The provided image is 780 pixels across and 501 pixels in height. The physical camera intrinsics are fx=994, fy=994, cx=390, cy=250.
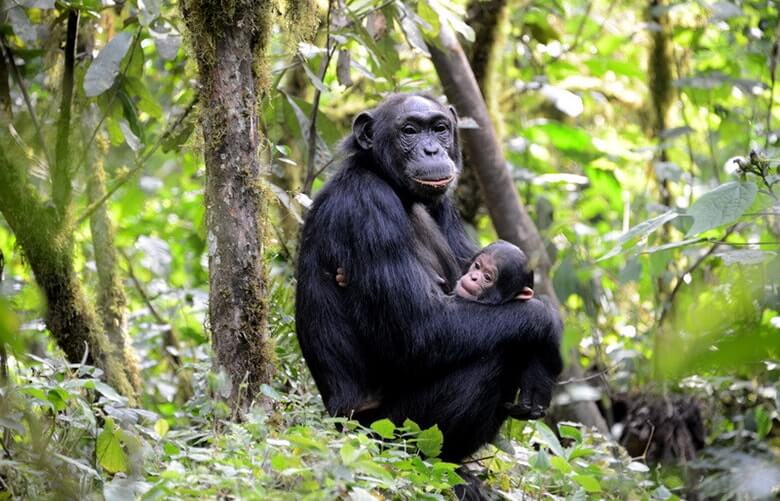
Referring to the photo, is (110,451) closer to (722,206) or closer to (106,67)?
(106,67)

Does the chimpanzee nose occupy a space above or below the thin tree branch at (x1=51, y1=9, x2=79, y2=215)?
below

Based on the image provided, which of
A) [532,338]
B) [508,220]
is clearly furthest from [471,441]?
[508,220]

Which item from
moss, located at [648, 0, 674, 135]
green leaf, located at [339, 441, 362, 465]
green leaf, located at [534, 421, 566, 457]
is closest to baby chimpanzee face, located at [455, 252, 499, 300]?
green leaf, located at [534, 421, 566, 457]

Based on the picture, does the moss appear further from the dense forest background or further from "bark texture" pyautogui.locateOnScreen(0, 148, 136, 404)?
"bark texture" pyautogui.locateOnScreen(0, 148, 136, 404)

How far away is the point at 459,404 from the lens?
4.32 m

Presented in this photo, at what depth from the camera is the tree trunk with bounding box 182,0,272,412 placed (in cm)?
403

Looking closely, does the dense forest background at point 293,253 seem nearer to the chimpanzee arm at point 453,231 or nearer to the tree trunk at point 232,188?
the tree trunk at point 232,188

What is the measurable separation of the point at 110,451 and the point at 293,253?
2.54 metres

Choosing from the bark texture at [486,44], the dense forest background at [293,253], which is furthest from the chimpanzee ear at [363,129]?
the bark texture at [486,44]

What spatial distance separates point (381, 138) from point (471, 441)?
151cm

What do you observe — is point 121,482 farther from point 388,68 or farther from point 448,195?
point 388,68

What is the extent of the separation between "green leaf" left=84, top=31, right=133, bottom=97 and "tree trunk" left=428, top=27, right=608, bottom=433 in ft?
8.43

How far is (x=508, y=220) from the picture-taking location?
7055mm

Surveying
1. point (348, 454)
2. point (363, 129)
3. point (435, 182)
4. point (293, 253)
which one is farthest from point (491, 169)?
point (348, 454)
